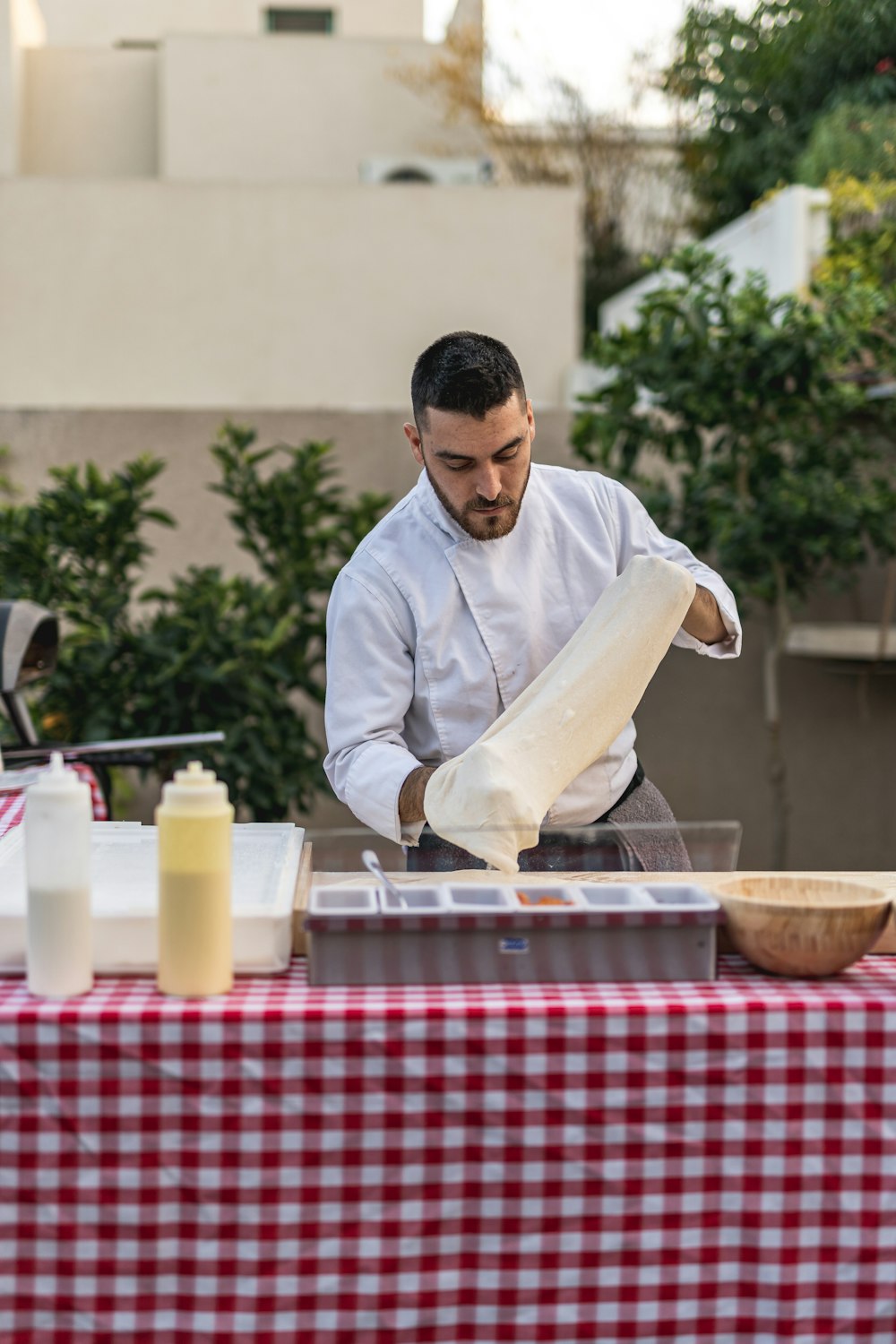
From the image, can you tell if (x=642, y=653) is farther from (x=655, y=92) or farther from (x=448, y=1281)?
(x=655, y=92)

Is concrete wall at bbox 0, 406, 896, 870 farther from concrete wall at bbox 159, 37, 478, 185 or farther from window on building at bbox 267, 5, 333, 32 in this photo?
window on building at bbox 267, 5, 333, 32

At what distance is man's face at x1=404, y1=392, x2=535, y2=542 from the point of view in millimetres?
2053

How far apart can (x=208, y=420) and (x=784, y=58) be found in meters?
7.09

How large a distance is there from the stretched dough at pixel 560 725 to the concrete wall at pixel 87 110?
32.7ft

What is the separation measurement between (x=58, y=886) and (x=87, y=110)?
10573mm

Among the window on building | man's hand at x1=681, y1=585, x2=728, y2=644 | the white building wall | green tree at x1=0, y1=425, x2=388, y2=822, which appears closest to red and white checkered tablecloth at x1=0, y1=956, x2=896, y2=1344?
man's hand at x1=681, y1=585, x2=728, y2=644

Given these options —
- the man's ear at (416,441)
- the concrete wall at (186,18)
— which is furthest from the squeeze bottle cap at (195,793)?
the concrete wall at (186,18)

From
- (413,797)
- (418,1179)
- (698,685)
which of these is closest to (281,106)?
(698,685)

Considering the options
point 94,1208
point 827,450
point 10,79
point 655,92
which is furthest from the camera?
point 655,92

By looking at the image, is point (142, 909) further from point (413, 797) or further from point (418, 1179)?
point (413, 797)

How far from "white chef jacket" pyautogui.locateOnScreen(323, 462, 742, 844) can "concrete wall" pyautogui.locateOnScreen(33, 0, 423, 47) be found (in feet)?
36.9

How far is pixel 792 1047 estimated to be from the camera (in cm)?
139

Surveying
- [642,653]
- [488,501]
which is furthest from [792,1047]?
[488,501]

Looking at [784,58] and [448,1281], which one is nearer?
[448,1281]
